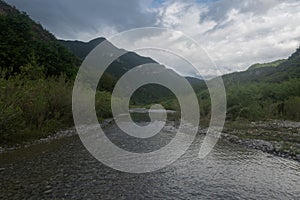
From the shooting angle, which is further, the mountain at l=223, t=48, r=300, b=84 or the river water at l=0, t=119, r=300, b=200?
the mountain at l=223, t=48, r=300, b=84

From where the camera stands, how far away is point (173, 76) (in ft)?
131

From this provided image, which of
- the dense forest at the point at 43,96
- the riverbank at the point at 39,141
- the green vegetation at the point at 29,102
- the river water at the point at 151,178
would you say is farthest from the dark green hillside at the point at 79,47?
the river water at the point at 151,178

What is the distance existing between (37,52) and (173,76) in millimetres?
25135

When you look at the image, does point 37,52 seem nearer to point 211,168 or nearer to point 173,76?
point 173,76

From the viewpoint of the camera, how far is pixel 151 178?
10.1m

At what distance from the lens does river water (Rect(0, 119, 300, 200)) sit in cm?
834

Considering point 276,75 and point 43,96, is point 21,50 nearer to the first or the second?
point 43,96

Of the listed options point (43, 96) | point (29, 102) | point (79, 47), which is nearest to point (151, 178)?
point (29, 102)

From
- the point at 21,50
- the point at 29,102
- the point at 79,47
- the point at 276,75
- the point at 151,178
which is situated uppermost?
the point at 79,47

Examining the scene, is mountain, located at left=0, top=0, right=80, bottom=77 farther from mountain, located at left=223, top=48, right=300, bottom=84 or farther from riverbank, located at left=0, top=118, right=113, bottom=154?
mountain, located at left=223, top=48, right=300, bottom=84

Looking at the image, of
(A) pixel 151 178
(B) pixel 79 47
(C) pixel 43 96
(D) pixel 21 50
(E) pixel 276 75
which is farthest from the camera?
(B) pixel 79 47

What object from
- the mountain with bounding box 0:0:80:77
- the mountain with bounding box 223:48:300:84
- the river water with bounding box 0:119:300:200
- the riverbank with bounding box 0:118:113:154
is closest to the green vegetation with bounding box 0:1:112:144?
the mountain with bounding box 0:0:80:77

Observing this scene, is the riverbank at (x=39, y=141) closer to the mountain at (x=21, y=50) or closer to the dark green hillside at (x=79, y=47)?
the mountain at (x=21, y=50)

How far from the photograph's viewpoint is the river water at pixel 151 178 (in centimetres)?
834
